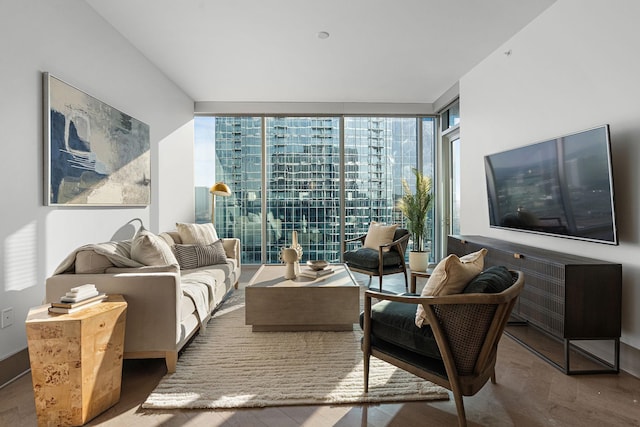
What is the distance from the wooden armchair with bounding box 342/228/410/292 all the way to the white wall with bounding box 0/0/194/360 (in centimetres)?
270

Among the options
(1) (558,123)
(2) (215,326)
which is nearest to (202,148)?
(2) (215,326)

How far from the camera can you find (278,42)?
3.67 metres

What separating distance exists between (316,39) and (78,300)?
3068mm

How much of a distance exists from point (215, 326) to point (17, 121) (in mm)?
2142

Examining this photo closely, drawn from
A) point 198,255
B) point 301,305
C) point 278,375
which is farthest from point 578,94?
point 198,255

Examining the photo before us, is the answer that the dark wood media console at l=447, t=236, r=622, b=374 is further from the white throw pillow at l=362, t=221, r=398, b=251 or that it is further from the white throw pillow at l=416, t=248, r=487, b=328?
the white throw pillow at l=362, t=221, r=398, b=251

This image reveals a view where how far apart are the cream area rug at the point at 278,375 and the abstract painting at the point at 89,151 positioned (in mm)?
1589

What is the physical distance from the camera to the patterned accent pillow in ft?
12.5

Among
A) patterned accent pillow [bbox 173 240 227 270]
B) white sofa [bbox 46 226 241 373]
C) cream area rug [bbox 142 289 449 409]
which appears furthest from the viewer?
patterned accent pillow [bbox 173 240 227 270]

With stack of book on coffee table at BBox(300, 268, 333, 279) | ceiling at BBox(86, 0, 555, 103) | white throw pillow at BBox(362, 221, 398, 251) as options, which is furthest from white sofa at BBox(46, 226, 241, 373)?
white throw pillow at BBox(362, 221, 398, 251)

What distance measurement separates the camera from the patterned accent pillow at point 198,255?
3.81 meters

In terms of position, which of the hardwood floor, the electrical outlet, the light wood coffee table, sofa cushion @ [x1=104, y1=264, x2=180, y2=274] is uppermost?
sofa cushion @ [x1=104, y1=264, x2=180, y2=274]

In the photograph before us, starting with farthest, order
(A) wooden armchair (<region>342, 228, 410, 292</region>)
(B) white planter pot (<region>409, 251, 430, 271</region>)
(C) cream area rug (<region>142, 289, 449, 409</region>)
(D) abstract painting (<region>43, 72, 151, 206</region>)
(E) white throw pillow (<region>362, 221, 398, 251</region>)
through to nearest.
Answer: (B) white planter pot (<region>409, 251, 430, 271</region>) < (E) white throw pillow (<region>362, 221, 398, 251</region>) < (A) wooden armchair (<region>342, 228, 410, 292</region>) < (D) abstract painting (<region>43, 72, 151, 206</region>) < (C) cream area rug (<region>142, 289, 449, 409</region>)

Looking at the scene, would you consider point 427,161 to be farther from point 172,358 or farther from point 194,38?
point 172,358
